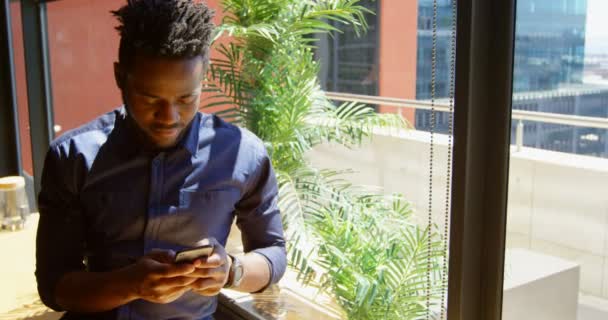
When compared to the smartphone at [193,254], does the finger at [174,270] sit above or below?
below

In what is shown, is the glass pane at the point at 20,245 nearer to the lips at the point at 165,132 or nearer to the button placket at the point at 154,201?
the button placket at the point at 154,201

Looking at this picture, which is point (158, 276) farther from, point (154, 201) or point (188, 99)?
point (188, 99)

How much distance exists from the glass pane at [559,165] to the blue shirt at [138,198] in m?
0.62

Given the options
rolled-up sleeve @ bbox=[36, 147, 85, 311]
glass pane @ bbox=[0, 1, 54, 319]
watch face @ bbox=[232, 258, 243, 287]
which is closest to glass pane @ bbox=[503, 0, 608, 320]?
watch face @ bbox=[232, 258, 243, 287]

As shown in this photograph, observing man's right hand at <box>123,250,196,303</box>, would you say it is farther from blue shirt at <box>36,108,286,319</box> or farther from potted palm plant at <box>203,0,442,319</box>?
potted palm plant at <box>203,0,442,319</box>

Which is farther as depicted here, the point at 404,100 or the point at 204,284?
the point at 404,100

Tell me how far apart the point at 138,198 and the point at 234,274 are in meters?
0.27

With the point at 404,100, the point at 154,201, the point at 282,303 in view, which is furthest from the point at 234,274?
the point at 282,303

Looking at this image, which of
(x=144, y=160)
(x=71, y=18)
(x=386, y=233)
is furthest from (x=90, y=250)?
(x=71, y=18)

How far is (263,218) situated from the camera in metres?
1.59

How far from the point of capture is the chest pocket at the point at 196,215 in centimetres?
150

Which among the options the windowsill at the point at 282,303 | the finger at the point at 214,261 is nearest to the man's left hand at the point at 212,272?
the finger at the point at 214,261

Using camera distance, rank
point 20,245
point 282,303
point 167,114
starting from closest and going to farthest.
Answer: point 167,114, point 282,303, point 20,245

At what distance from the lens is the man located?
53.2 inches
